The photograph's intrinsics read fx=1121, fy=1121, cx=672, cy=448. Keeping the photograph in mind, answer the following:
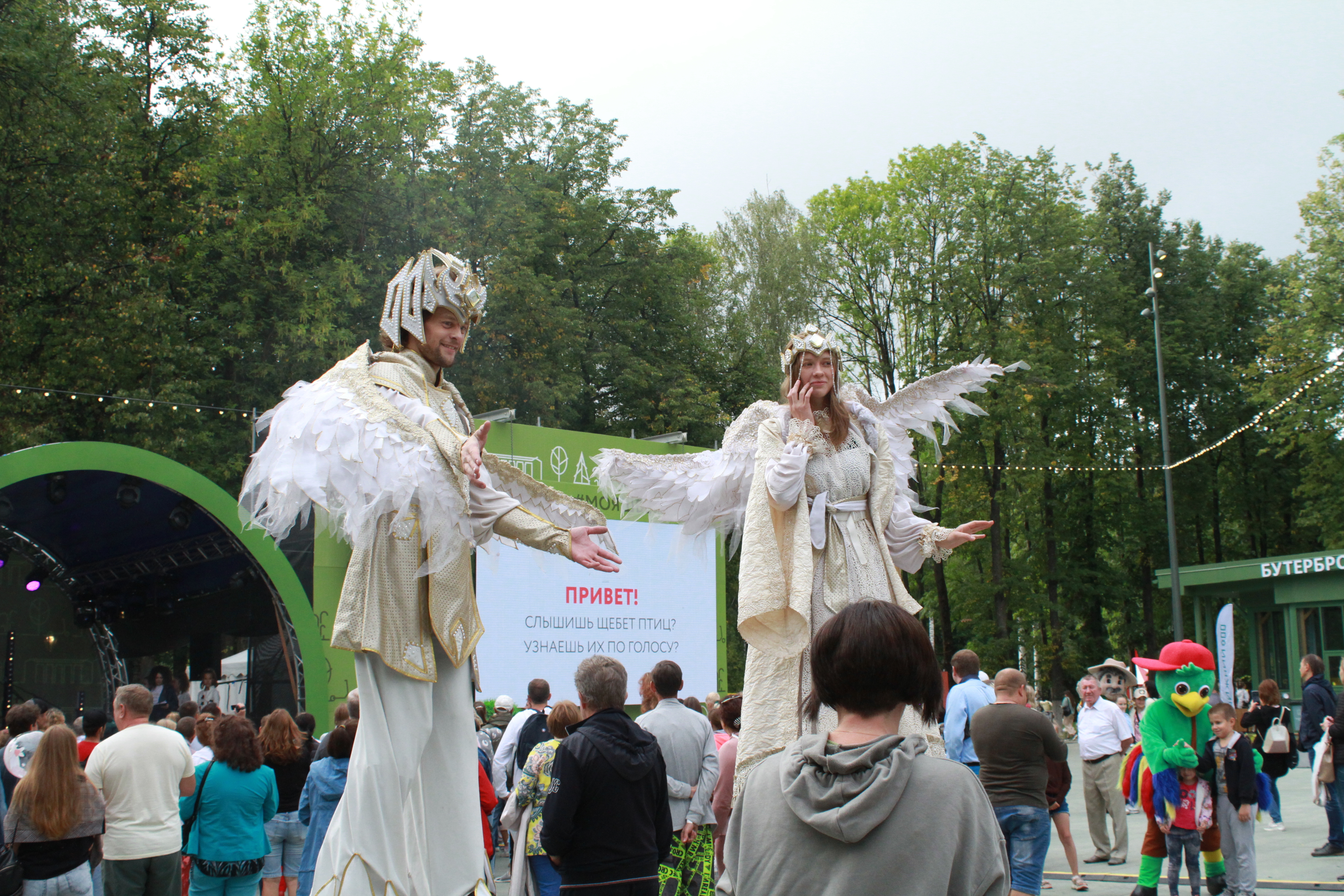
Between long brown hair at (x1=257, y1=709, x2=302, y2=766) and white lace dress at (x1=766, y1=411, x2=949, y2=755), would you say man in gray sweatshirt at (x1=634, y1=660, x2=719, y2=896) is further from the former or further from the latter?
long brown hair at (x1=257, y1=709, x2=302, y2=766)

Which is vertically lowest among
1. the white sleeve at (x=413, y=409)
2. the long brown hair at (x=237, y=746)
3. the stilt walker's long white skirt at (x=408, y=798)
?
the long brown hair at (x=237, y=746)

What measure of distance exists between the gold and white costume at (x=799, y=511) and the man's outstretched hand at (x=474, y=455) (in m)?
0.91

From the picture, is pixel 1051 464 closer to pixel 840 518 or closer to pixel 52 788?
pixel 840 518

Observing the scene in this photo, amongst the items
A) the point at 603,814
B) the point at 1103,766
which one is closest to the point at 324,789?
the point at 603,814

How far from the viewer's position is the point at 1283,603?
22344mm

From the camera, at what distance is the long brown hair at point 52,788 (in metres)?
4.87

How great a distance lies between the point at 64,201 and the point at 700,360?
45.5ft

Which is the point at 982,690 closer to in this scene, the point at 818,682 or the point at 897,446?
the point at 897,446

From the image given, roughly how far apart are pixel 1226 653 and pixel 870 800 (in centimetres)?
1975

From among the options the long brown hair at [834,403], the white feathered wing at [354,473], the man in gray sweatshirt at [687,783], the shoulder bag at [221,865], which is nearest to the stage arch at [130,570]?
the shoulder bag at [221,865]

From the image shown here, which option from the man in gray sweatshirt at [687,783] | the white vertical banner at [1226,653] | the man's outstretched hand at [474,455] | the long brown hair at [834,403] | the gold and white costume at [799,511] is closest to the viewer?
the man's outstretched hand at [474,455]

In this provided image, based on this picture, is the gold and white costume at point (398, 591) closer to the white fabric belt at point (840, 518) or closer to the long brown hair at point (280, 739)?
the white fabric belt at point (840, 518)

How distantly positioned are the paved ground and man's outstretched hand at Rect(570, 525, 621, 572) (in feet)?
15.1

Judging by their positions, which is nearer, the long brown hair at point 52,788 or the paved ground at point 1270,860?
the long brown hair at point 52,788
